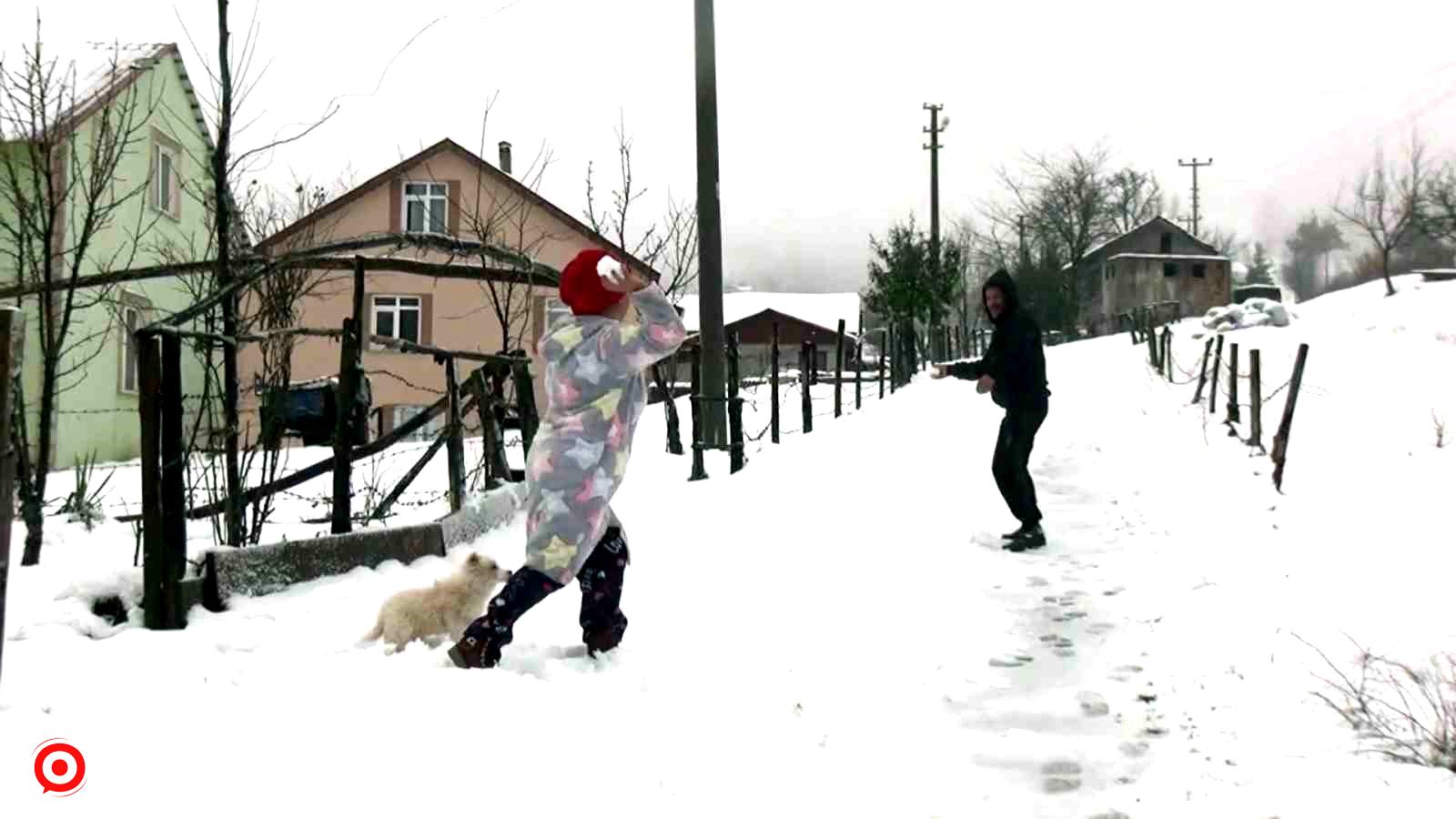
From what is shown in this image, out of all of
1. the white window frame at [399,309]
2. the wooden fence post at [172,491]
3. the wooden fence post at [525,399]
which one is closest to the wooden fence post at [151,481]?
the wooden fence post at [172,491]

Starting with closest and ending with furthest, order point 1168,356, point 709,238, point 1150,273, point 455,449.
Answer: point 455,449, point 709,238, point 1168,356, point 1150,273

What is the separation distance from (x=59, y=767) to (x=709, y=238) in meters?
9.33

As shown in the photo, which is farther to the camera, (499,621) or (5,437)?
(499,621)

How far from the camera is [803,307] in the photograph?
65.6 metres

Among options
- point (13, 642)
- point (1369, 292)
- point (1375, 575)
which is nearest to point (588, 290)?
point (13, 642)

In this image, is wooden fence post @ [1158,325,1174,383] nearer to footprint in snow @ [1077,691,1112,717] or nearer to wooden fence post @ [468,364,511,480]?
wooden fence post @ [468,364,511,480]

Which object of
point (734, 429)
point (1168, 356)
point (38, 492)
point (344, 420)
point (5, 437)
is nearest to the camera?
point (5, 437)

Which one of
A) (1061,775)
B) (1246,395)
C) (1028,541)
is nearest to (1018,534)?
(1028,541)

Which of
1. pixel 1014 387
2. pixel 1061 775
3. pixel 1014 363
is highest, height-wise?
pixel 1014 363

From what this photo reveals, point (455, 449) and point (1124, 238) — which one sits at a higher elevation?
point (1124, 238)

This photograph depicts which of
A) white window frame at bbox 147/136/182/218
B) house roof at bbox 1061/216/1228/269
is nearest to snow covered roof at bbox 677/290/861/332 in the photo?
house roof at bbox 1061/216/1228/269

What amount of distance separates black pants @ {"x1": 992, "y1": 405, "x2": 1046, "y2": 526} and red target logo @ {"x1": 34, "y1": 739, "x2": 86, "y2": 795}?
541 centimetres

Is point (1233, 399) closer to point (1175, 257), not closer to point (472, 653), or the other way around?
point (472, 653)

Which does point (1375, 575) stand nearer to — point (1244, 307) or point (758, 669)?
point (758, 669)
